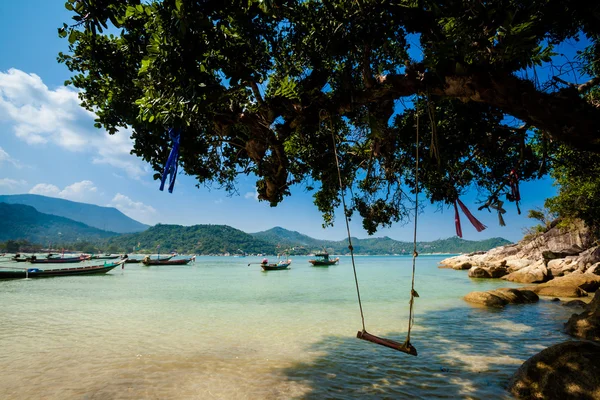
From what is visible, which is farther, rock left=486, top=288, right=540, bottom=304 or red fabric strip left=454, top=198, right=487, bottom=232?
rock left=486, top=288, right=540, bottom=304

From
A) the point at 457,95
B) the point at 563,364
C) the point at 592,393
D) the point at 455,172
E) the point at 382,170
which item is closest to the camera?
the point at 592,393

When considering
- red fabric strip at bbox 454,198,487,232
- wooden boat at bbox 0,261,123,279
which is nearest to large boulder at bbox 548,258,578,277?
red fabric strip at bbox 454,198,487,232

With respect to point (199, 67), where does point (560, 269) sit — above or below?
below

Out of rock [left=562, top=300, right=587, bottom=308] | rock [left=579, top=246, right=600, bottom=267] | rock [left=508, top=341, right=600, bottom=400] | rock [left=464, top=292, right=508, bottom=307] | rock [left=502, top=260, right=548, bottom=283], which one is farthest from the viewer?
rock [left=502, top=260, right=548, bottom=283]

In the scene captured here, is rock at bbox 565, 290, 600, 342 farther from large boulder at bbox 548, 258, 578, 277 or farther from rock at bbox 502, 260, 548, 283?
large boulder at bbox 548, 258, 578, 277

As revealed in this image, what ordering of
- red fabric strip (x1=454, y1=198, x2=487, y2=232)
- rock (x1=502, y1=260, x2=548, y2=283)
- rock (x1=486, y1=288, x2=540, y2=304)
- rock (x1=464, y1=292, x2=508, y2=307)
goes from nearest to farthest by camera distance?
red fabric strip (x1=454, y1=198, x2=487, y2=232) → rock (x1=464, y1=292, x2=508, y2=307) → rock (x1=486, y1=288, x2=540, y2=304) → rock (x1=502, y1=260, x2=548, y2=283)

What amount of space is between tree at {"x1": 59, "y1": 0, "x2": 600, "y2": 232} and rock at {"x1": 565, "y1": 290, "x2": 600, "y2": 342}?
281 centimetres

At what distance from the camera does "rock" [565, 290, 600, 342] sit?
20.7 ft

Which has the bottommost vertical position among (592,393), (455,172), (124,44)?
(592,393)

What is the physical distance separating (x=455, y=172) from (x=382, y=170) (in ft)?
5.98

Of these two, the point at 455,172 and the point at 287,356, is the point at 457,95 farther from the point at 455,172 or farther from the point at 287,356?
the point at 287,356

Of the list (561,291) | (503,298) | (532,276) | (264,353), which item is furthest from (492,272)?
(264,353)

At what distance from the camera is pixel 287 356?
5.85m

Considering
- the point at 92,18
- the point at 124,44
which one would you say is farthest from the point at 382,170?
the point at 92,18
